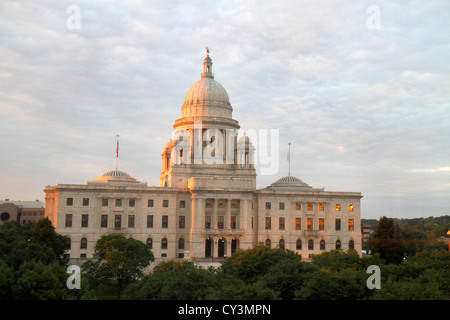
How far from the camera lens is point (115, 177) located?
89812mm

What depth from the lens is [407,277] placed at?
4609 centimetres

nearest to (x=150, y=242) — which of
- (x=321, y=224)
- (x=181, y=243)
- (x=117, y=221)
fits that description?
(x=181, y=243)

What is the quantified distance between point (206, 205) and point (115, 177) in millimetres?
18490

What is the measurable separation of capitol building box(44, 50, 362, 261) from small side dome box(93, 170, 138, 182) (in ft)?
0.62

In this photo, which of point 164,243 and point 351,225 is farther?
point 351,225

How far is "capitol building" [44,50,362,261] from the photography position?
8188 centimetres

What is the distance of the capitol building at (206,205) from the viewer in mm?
81875

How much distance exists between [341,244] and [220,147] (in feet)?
99.7

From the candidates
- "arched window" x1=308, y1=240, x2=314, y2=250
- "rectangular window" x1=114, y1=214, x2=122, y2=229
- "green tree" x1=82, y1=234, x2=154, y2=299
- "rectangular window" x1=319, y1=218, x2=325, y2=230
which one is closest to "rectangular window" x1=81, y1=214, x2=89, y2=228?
"rectangular window" x1=114, y1=214, x2=122, y2=229

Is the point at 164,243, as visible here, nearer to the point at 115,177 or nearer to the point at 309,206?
the point at 115,177

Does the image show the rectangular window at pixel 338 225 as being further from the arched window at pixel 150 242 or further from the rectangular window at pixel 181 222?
the arched window at pixel 150 242

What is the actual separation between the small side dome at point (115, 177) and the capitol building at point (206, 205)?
0.62ft
